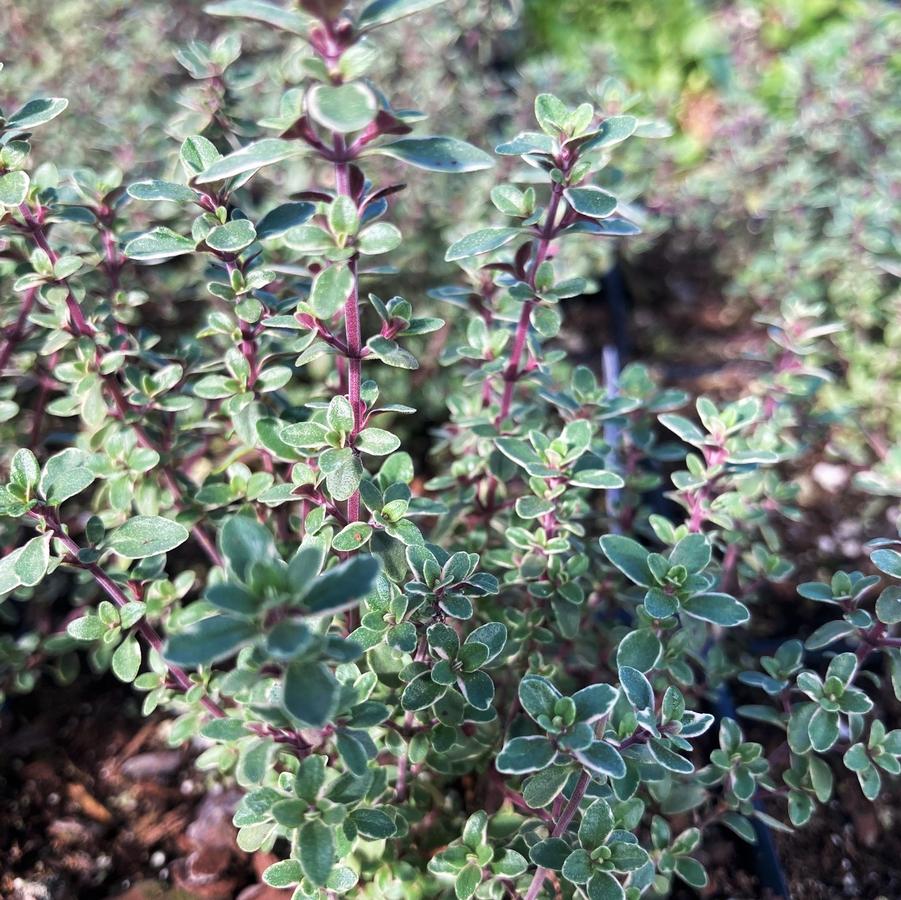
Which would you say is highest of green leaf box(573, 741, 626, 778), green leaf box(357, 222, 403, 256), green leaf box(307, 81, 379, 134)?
green leaf box(307, 81, 379, 134)

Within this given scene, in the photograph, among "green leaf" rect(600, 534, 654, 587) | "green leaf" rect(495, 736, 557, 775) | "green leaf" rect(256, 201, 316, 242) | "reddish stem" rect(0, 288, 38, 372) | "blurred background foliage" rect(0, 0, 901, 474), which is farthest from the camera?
"blurred background foliage" rect(0, 0, 901, 474)

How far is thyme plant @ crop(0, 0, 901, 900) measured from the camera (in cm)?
103

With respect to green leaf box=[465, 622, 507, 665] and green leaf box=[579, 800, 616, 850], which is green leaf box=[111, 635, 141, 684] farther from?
green leaf box=[579, 800, 616, 850]

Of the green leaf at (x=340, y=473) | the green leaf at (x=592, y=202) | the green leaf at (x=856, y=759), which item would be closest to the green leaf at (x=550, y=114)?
the green leaf at (x=592, y=202)

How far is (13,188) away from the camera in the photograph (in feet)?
3.95

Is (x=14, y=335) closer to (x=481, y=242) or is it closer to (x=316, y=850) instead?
(x=481, y=242)

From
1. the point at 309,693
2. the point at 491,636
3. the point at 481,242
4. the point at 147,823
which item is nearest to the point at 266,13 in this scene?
the point at 481,242

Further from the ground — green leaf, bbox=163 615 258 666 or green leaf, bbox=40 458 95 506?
green leaf, bbox=163 615 258 666

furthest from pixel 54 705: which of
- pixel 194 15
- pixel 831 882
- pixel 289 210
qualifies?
pixel 194 15

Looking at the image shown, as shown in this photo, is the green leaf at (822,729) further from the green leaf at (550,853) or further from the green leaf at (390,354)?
the green leaf at (390,354)

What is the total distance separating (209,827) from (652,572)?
1.21 meters

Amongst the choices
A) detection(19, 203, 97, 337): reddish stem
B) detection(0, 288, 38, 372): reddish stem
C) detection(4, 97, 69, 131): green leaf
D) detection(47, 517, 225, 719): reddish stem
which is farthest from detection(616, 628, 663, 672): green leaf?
detection(0, 288, 38, 372): reddish stem

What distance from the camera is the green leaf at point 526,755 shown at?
3.58 ft

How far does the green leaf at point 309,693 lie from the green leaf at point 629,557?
1.99ft
